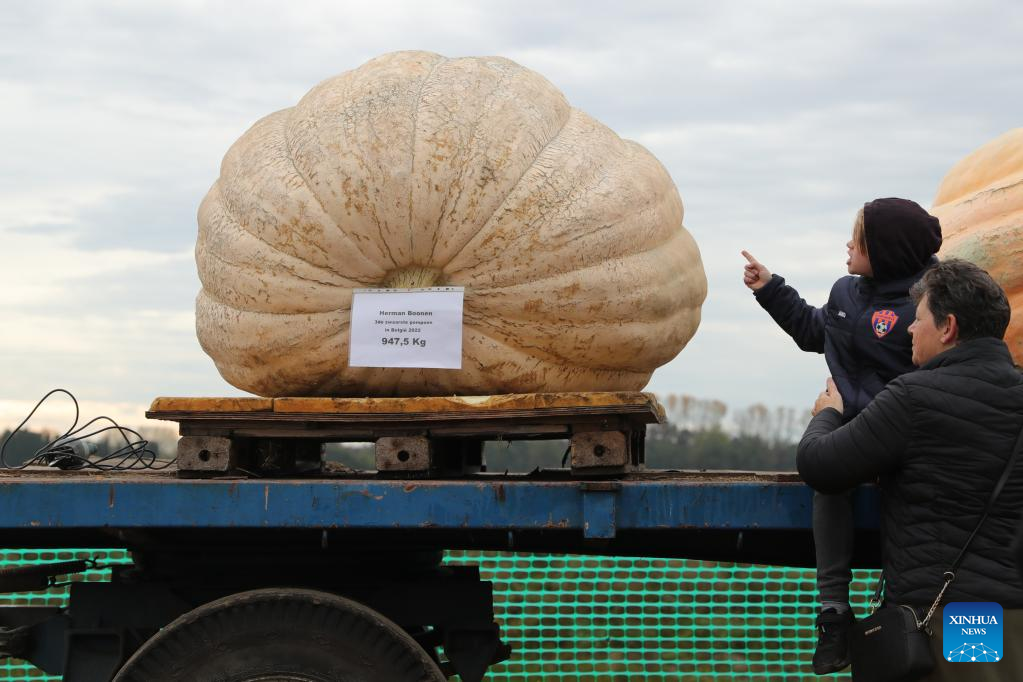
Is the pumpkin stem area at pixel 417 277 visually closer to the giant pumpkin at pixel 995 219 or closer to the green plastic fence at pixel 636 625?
the giant pumpkin at pixel 995 219

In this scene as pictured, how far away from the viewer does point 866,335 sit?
397 centimetres

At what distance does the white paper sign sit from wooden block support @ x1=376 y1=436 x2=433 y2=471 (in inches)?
11.1

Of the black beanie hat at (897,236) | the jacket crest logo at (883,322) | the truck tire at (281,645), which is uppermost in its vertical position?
the black beanie hat at (897,236)

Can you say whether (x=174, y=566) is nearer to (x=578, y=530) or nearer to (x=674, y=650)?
(x=578, y=530)

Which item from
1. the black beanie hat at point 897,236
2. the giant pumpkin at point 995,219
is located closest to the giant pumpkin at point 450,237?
the black beanie hat at point 897,236

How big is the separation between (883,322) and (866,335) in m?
0.07

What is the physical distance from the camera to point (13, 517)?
3922 millimetres

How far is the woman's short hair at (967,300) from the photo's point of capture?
3.58 meters

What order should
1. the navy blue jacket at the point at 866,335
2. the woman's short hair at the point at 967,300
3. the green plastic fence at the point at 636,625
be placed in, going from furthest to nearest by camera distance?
1. the green plastic fence at the point at 636,625
2. the navy blue jacket at the point at 866,335
3. the woman's short hair at the point at 967,300

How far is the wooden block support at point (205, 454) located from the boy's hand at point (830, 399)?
196 centimetres

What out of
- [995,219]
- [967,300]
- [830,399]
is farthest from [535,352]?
[995,219]

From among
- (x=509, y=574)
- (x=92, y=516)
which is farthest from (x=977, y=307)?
(x=509, y=574)

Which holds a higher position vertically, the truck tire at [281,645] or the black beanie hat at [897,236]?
the black beanie hat at [897,236]

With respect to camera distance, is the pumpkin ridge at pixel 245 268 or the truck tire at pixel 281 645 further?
the pumpkin ridge at pixel 245 268
